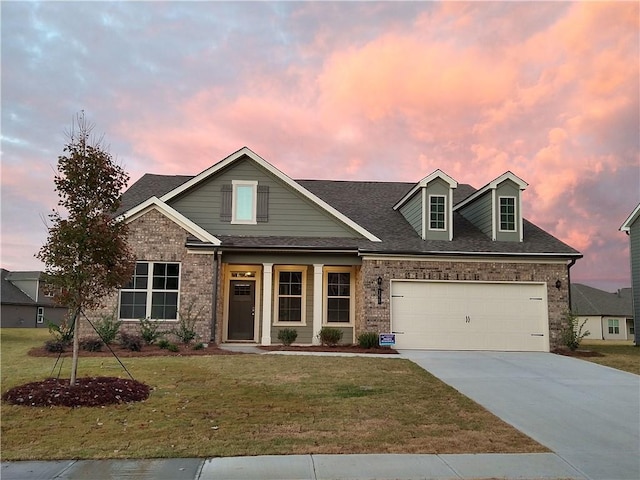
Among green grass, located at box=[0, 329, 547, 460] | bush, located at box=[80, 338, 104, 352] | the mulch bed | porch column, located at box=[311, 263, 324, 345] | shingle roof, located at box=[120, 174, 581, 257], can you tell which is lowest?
green grass, located at box=[0, 329, 547, 460]

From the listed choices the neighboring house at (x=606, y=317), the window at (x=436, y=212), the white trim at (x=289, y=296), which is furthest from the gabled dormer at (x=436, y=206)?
the neighboring house at (x=606, y=317)

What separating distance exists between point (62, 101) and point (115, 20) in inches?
149

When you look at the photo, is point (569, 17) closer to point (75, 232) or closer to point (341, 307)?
point (341, 307)

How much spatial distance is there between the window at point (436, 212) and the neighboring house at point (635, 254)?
10.8 metres

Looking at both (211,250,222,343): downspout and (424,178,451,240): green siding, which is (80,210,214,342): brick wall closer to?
(211,250,222,343): downspout

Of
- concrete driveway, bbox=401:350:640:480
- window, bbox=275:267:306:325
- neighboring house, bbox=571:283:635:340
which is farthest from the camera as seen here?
neighboring house, bbox=571:283:635:340

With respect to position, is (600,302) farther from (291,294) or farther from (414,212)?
(291,294)

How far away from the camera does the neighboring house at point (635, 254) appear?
74.5 ft

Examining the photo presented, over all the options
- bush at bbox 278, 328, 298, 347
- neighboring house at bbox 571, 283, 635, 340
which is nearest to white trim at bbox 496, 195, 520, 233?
bush at bbox 278, 328, 298, 347

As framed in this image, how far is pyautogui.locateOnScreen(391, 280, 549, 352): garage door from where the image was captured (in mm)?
16281

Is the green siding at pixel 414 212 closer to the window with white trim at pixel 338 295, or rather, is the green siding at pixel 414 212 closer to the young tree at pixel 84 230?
the window with white trim at pixel 338 295

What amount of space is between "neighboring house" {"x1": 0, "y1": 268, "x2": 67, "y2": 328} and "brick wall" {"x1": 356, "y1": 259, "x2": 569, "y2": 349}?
2939 centimetres

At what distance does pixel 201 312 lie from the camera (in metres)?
15.9

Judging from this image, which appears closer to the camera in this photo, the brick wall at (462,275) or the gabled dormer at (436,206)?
the brick wall at (462,275)
